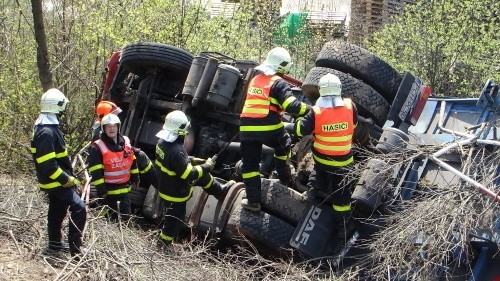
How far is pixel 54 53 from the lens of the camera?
428 inches

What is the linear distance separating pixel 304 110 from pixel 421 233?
1.68m

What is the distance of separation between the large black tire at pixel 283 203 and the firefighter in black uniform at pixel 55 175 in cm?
156

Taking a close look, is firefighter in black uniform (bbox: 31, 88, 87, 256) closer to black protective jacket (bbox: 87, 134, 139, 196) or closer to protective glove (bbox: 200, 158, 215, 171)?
black protective jacket (bbox: 87, 134, 139, 196)

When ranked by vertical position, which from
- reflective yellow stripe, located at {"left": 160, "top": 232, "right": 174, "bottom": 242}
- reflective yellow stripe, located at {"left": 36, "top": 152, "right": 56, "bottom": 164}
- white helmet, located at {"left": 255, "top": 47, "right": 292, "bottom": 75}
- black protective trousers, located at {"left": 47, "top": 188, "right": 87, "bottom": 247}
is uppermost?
white helmet, located at {"left": 255, "top": 47, "right": 292, "bottom": 75}

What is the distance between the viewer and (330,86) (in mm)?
5727

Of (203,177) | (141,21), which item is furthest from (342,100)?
(141,21)

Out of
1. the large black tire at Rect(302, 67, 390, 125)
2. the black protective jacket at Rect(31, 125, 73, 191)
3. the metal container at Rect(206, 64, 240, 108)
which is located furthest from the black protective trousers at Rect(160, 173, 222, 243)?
the large black tire at Rect(302, 67, 390, 125)

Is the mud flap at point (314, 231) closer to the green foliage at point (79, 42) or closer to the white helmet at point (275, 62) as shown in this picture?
the white helmet at point (275, 62)

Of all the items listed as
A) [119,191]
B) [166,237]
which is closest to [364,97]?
[166,237]

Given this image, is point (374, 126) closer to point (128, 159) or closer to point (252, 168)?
point (252, 168)

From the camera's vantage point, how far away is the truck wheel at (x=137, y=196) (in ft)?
23.4

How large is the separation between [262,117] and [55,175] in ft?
5.96

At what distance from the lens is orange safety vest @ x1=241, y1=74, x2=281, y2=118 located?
19.9 ft

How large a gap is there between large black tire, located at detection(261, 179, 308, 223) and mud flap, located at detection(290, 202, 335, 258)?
0.32 ft
